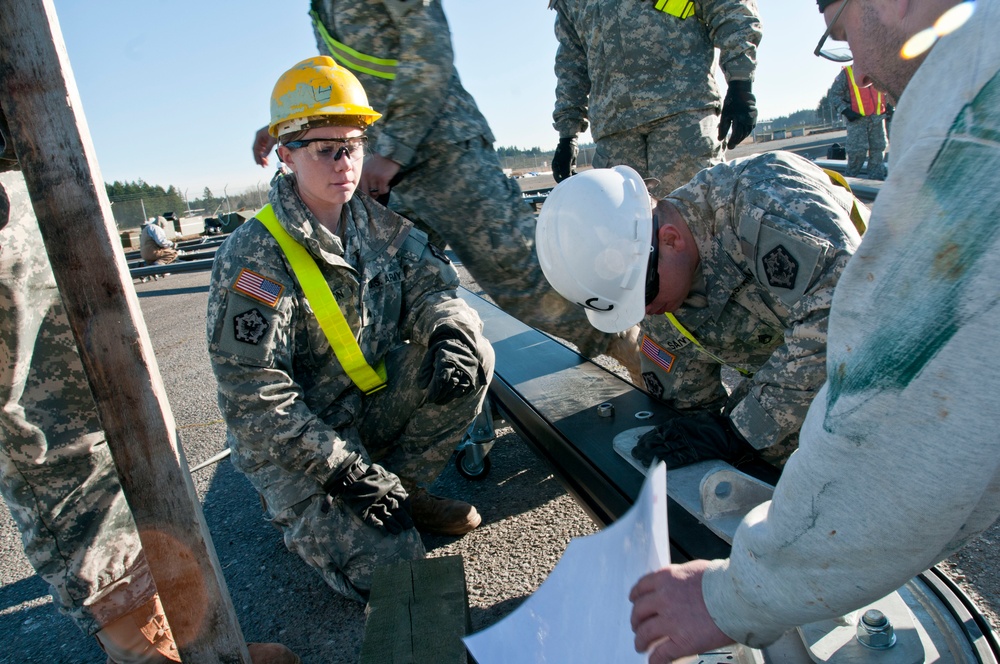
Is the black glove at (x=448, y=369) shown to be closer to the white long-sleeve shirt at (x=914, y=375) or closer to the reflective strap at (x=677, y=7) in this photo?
the white long-sleeve shirt at (x=914, y=375)

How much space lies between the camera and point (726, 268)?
7.02 ft

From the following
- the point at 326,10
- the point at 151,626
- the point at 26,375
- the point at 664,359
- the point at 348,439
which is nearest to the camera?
the point at 26,375

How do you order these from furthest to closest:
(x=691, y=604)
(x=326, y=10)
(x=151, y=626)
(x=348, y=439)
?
1. (x=326, y=10)
2. (x=348, y=439)
3. (x=151, y=626)
4. (x=691, y=604)

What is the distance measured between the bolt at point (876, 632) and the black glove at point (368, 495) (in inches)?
51.4

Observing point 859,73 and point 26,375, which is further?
point 26,375

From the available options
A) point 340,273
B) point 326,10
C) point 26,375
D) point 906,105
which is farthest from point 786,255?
point 326,10

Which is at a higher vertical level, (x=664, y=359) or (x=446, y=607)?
(x=664, y=359)

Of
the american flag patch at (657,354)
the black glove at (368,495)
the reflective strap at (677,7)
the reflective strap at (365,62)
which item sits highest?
the reflective strap at (677,7)

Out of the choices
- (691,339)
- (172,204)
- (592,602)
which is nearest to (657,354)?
(691,339)

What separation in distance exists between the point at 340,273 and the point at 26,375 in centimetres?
98

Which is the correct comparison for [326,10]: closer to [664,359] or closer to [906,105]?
[664,359]

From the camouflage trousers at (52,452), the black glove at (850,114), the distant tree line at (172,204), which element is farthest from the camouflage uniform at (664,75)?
the distant tree line at (172,204)

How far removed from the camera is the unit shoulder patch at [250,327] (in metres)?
2.18

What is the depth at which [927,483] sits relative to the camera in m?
0.70
